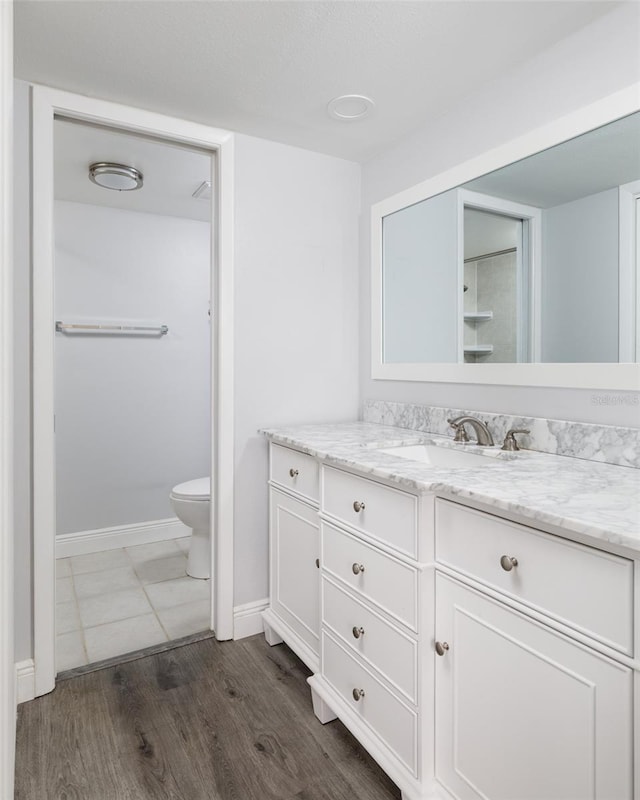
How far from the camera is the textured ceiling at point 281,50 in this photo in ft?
4.88

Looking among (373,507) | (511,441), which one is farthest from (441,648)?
(511,441)

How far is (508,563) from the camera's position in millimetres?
1093

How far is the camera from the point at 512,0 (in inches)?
56.7

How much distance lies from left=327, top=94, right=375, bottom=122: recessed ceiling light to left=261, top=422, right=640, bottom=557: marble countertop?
1273mm

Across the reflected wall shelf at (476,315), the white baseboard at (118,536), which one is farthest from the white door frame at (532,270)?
the white baseboard at (118,536)

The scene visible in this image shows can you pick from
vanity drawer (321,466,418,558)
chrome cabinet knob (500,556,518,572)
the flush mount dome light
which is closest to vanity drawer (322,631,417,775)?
vanity drawer (321,466,418,558)

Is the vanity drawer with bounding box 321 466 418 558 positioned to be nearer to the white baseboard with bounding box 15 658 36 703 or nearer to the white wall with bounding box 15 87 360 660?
the white wall with bounding box 15 87 360 660

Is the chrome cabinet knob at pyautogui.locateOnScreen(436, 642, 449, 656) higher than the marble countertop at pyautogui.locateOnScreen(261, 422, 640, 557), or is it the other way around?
the marble countertop at pyautogui.locateOnScreen(261, 422, 640, 557)

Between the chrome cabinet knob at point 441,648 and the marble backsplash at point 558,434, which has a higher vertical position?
→ the marble backsplash at point 558,434

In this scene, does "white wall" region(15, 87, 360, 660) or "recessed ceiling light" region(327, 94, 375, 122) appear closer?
"recessed ceiling light" region(327, 94, 375, 122)

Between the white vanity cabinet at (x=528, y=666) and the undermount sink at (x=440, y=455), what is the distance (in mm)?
506

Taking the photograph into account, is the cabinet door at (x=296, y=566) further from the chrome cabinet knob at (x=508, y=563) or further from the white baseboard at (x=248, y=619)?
the chrome cabinet knob at (x=508, y=563)

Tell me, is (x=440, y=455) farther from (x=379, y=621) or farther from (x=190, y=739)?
(x=190, y=739)

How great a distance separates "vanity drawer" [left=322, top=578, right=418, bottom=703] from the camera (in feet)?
4.39
